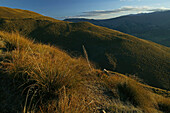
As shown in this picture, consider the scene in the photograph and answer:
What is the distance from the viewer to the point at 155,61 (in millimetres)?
16266

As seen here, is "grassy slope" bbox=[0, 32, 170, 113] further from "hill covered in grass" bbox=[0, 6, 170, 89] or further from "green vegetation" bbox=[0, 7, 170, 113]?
"hill covered in grass" bbox=[0, 6, 170, 89]

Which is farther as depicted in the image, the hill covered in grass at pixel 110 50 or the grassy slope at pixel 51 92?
the hill covered in grass at pixel 110 50

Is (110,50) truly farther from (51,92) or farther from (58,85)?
(51,92)

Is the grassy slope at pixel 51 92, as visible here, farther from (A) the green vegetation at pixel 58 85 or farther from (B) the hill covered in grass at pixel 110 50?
(B) the hill covered in grass at pixel 110 50

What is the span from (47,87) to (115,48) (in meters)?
16.7

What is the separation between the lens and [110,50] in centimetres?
1698

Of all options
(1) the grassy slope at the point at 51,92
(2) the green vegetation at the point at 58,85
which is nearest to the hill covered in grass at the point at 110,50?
(2) the green vegetation at the point at 58,85

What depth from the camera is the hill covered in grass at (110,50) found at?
13.6 metres

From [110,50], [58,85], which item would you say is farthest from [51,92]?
[110,50]

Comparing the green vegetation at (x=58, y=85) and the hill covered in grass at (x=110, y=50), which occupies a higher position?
the green vegetation at (x=58, y=85)

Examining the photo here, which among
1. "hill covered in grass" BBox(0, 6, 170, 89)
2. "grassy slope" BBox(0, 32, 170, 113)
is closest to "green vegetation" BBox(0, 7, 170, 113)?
"grassy slope" BBox(0, 32, 170, 113)

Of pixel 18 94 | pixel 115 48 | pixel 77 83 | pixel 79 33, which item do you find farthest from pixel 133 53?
pixel 18 94

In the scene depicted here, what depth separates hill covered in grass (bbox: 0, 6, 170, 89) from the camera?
13562 millimetres

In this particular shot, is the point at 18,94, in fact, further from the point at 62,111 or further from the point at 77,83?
the point at 77,83
